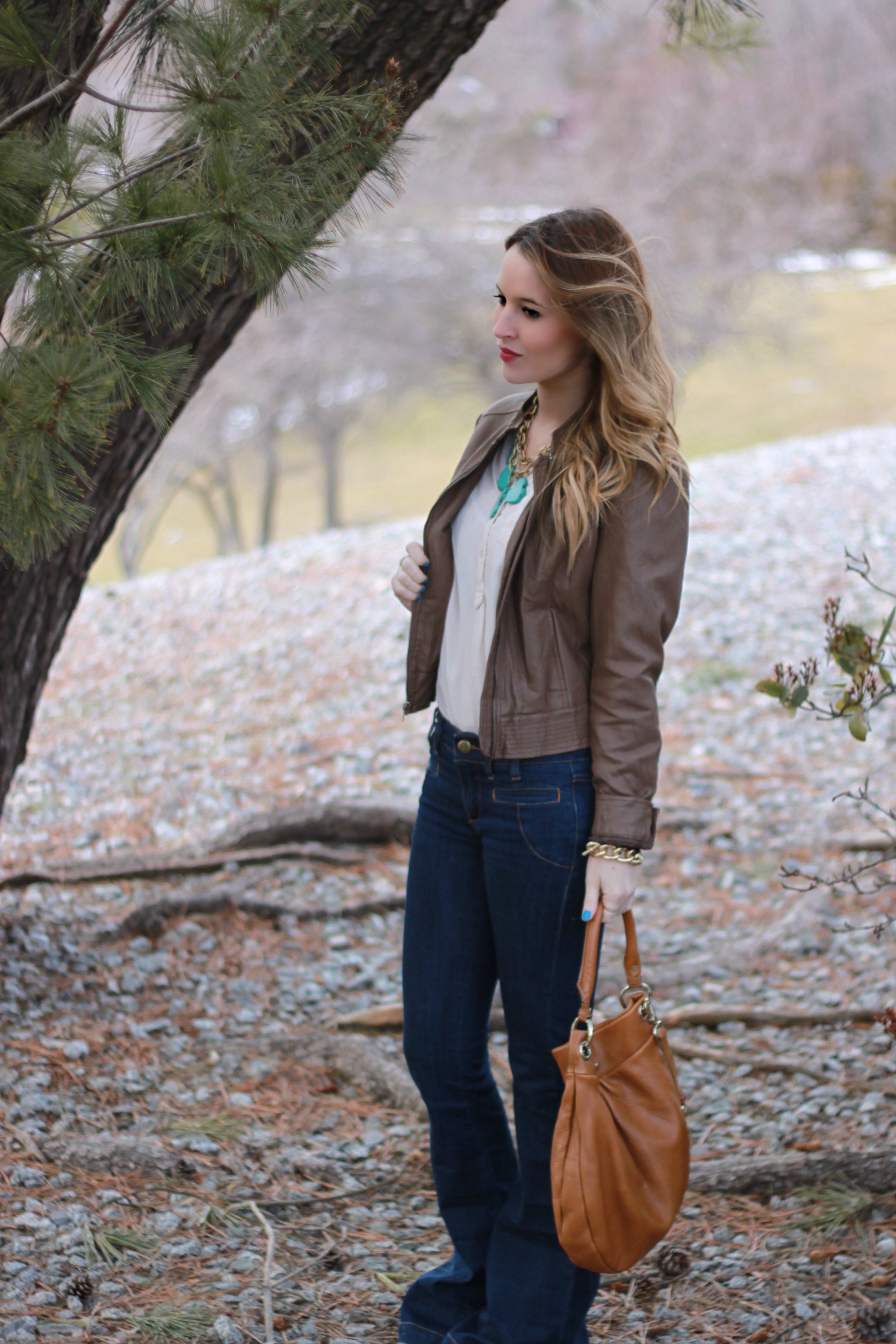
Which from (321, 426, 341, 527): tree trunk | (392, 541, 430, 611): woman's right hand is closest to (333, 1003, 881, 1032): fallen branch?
(392, 541, 430, 611): woman's right hand

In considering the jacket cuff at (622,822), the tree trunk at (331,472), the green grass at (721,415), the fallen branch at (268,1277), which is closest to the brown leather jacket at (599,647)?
the jacket cuff at (622,822)

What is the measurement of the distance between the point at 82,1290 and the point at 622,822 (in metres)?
1.27

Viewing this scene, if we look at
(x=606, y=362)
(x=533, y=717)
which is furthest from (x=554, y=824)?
(x=606, y=362)

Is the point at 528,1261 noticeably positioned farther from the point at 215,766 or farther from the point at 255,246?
the point at 215,766

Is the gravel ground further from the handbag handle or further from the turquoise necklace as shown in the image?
the turquoise necklace

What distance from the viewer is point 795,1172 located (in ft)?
7.98

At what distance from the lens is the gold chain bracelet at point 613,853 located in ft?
5.78

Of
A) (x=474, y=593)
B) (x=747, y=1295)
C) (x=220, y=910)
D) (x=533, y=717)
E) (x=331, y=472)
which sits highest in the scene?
(x=331, y=472)

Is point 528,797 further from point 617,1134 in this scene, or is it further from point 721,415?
point 721,415

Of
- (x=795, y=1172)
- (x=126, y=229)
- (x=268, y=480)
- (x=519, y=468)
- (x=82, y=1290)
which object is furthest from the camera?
(x=268, y=480)

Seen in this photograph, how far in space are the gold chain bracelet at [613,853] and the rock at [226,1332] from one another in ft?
3.36

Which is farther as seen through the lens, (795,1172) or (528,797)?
(795,1172)

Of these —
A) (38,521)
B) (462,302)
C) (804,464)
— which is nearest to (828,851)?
(38,521)

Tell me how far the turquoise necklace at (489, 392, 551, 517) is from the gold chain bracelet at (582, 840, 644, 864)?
0.55m
